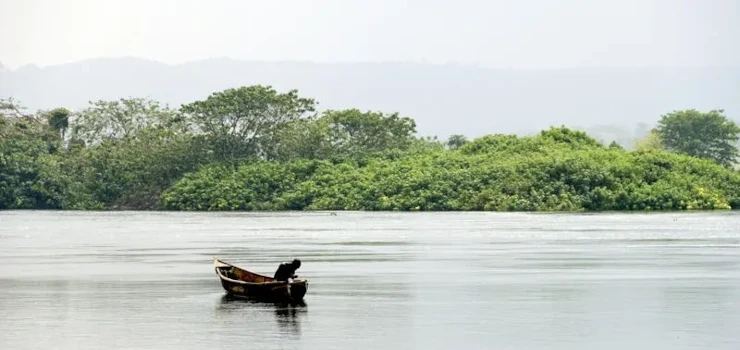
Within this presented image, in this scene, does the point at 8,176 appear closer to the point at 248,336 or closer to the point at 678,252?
the point at 678,252

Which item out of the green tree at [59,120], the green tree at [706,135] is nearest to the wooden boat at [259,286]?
the green tree at [59,120]

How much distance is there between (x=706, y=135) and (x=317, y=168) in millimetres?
38065

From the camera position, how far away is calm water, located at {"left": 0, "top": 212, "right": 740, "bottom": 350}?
60.5ft

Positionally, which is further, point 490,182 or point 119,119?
point 119,119

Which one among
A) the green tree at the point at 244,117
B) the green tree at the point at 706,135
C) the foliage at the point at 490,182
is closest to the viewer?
the foliage at the point at 490,182

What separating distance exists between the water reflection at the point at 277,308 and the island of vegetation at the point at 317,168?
170 feet

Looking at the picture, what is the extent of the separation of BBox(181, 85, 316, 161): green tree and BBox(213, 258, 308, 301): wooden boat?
5973 centimetres

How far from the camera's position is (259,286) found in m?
23.2

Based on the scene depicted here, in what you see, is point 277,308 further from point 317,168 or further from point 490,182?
point 317,168

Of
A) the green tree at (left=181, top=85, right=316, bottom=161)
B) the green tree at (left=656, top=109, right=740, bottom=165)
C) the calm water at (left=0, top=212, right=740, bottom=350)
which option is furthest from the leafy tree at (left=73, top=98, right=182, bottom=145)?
the calm water at (left=0, top=212, right=740, bottom=350)

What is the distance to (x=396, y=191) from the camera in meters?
78.9

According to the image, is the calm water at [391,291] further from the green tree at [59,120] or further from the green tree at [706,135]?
the green tree at [706,135]

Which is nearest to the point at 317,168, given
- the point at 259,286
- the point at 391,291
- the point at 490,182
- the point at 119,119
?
the point at 490,182

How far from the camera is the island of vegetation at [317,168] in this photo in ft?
247
